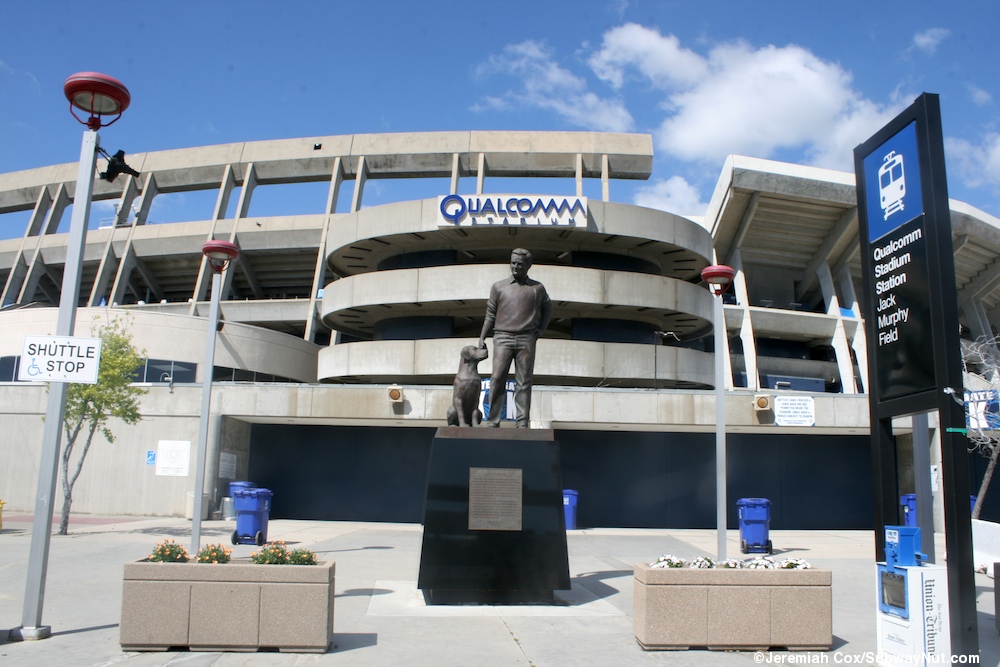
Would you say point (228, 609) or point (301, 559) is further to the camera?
point (301, 559)

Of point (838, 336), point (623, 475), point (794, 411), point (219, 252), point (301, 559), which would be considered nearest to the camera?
point (301, 559)

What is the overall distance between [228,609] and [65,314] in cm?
379

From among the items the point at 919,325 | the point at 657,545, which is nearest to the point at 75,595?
the point at 919,325

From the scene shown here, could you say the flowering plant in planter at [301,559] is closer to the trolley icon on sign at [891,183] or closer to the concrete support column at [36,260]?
the trolley icon on sign at [891,183]

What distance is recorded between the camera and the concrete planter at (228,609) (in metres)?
7.55

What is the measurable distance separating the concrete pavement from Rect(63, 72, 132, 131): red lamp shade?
570 cm

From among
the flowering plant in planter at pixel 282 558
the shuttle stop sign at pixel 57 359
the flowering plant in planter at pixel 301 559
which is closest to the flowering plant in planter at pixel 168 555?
the flowering plant in planter at pixel 282 558

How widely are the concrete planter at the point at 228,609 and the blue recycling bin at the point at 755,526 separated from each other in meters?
12.7

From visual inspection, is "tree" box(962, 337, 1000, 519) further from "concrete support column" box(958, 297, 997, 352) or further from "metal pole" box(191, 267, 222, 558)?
"concrete support column" box(958, 297, 997, 352)

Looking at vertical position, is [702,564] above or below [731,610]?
above

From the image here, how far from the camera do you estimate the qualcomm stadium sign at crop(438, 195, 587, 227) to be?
32500 mm

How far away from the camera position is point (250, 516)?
699 inches

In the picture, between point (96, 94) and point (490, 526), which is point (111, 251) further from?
point (490, 526)

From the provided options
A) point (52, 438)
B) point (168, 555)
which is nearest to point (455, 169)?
point (52, 438)
